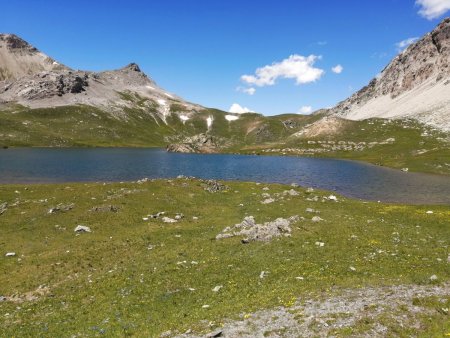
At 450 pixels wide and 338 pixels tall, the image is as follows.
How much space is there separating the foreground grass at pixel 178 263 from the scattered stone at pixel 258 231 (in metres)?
1.55

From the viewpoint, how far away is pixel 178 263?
34.0 metres

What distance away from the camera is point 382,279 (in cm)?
2784

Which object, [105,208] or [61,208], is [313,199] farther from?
[61,208]

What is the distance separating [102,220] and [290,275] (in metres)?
30.2

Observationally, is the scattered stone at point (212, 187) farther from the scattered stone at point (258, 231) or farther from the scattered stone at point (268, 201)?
the scattered stone at point (258, 231)

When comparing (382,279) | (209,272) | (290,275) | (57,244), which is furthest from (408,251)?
(57,244)

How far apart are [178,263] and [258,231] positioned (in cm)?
1119

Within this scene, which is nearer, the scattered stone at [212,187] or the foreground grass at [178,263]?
the foreground grass at [178,263]

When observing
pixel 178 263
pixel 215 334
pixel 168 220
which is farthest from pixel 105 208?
pixel 215 334

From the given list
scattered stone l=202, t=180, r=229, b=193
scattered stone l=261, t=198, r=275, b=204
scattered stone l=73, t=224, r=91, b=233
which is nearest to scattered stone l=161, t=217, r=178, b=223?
scattered stone l=73, t=224, r=91, b=233

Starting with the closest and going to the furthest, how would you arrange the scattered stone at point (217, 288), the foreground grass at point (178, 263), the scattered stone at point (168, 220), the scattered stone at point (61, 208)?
the foreground grass at point (178, 263) → the scattered stone at point (217, 288) → the scattered stone at point (168, 220) → the scattered stone at point (61, 208)

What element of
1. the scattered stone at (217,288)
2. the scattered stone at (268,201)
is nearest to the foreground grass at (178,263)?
the scattered stone at (217,288)

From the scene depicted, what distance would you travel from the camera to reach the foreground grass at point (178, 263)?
80.2 feet

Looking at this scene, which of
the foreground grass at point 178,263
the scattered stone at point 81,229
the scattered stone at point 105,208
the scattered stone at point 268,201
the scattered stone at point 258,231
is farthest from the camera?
the scattered stone at point 268,201
